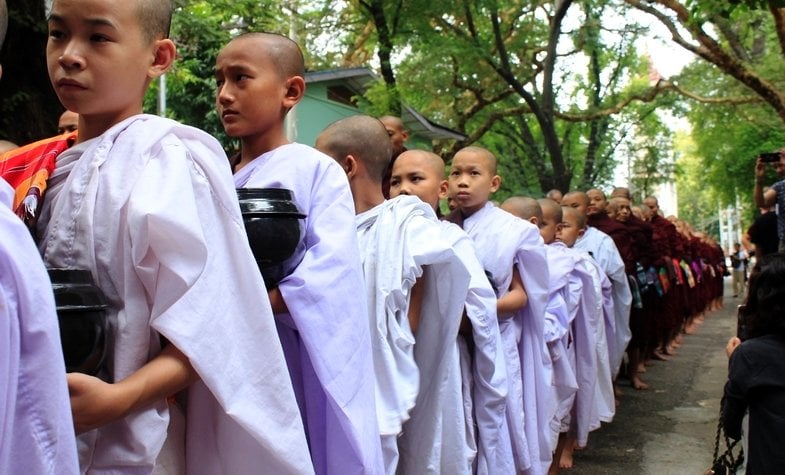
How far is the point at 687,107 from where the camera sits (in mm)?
19438

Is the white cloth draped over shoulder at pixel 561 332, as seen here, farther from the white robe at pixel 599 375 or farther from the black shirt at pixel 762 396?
the black shirt at pixel 762 396

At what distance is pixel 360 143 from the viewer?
9.95ft

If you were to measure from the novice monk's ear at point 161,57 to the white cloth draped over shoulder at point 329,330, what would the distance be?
1.42ft

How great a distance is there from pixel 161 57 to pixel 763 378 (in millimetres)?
2401

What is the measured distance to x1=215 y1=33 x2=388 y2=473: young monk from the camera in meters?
1.88

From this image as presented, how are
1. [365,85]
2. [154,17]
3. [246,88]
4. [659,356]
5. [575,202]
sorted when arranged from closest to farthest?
[154,17] → [246,88] → [575,202] → [659,356] → [365,85]

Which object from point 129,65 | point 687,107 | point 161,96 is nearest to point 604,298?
point 129,65

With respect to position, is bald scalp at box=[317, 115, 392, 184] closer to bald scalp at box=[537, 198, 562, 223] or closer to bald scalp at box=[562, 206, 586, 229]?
bald scalp at box=[537, 198, 562, 223]

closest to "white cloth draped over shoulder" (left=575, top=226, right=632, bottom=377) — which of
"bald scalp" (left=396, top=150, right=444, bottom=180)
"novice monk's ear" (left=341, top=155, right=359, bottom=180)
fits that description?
"bald scalp" (left=396, top=150, right=444, bottom=180)

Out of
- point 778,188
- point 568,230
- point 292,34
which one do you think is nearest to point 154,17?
point 568,230

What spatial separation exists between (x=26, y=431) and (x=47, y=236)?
45 cm

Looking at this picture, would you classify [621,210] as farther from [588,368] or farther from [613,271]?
[588,368]

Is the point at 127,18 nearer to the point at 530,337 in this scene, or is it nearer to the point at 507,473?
the point at 507,473

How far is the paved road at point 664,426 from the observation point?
5355 millimetres
